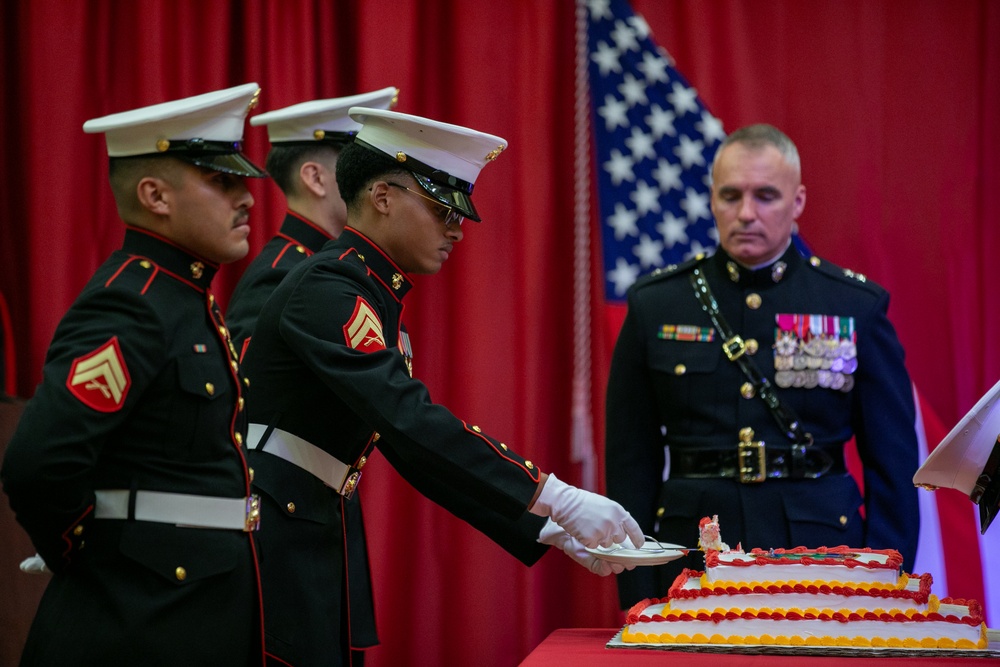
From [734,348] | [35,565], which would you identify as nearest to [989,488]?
[734,348]

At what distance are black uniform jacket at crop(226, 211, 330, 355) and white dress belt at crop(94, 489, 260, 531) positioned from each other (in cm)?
90

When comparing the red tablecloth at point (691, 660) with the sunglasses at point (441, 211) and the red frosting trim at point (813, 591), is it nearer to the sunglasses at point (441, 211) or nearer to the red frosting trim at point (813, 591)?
the red frosting trim at point (813, 591)

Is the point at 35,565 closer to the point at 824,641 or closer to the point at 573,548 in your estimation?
the point at 573,548

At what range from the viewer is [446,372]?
4.00m

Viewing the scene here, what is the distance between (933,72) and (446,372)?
188 centimetres

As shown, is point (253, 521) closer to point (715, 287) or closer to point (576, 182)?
Answer: point (715, 287)

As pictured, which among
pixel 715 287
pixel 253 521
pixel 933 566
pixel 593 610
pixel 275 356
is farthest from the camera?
pixel 593 610

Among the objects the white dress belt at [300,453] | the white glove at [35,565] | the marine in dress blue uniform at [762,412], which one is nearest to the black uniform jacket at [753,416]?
A: the marine in dress blue uniform at [762,412]

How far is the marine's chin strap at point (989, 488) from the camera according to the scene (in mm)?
1917

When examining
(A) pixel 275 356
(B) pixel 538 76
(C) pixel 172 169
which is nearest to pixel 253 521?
(A) pixel 275 356

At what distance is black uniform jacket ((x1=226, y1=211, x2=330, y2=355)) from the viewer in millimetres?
2736

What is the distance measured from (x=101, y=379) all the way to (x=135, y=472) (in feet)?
0.55


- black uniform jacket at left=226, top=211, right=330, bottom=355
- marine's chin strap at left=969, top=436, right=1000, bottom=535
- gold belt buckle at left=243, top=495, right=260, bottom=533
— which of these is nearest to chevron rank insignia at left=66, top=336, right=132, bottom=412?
gold belt buckle at left=243, top=495, right=260, bottom=533

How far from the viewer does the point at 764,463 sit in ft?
9.18
